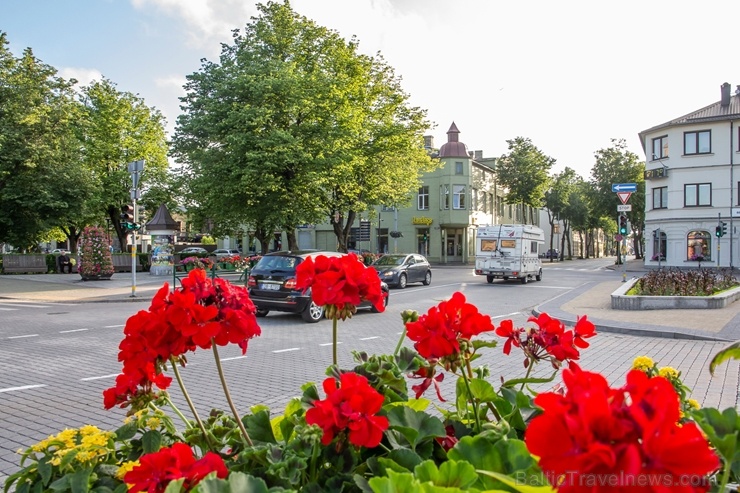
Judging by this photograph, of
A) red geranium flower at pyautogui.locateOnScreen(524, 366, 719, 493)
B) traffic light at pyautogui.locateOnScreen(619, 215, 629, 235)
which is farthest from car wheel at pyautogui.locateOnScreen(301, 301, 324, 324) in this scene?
traffic light at pyautogui.locateOnScreen(619, 215, 629, 235)

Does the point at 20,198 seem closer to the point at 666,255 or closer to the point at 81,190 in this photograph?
the point at 81,190

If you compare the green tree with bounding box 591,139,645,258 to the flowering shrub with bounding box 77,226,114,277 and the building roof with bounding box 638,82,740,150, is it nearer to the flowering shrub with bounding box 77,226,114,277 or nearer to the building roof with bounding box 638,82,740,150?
the building roof with bounding box 638,82,740,150

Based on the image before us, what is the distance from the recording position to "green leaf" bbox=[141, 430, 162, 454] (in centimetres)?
189

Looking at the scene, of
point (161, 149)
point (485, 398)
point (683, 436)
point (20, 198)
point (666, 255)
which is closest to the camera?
point (683, 436)

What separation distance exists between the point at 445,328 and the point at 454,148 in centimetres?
5754

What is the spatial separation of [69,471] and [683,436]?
172 centimetres

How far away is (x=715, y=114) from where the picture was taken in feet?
142

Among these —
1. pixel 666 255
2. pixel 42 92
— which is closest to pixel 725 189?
pixel 666 255

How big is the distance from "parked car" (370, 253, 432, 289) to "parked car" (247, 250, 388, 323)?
429 inches

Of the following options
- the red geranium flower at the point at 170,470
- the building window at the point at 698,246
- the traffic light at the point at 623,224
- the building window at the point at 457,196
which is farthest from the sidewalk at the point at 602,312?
the building window at the point at 457,196

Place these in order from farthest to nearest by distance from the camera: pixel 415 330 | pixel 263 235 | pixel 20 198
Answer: pixel 20 198 < pixel 263 235 < pixel 415 330

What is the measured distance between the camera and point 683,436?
2.61ft

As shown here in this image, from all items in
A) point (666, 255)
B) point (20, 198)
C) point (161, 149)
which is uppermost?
point (161, 149)

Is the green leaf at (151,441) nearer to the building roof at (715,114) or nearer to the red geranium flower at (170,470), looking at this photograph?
the red geranium flower at (170,470)
